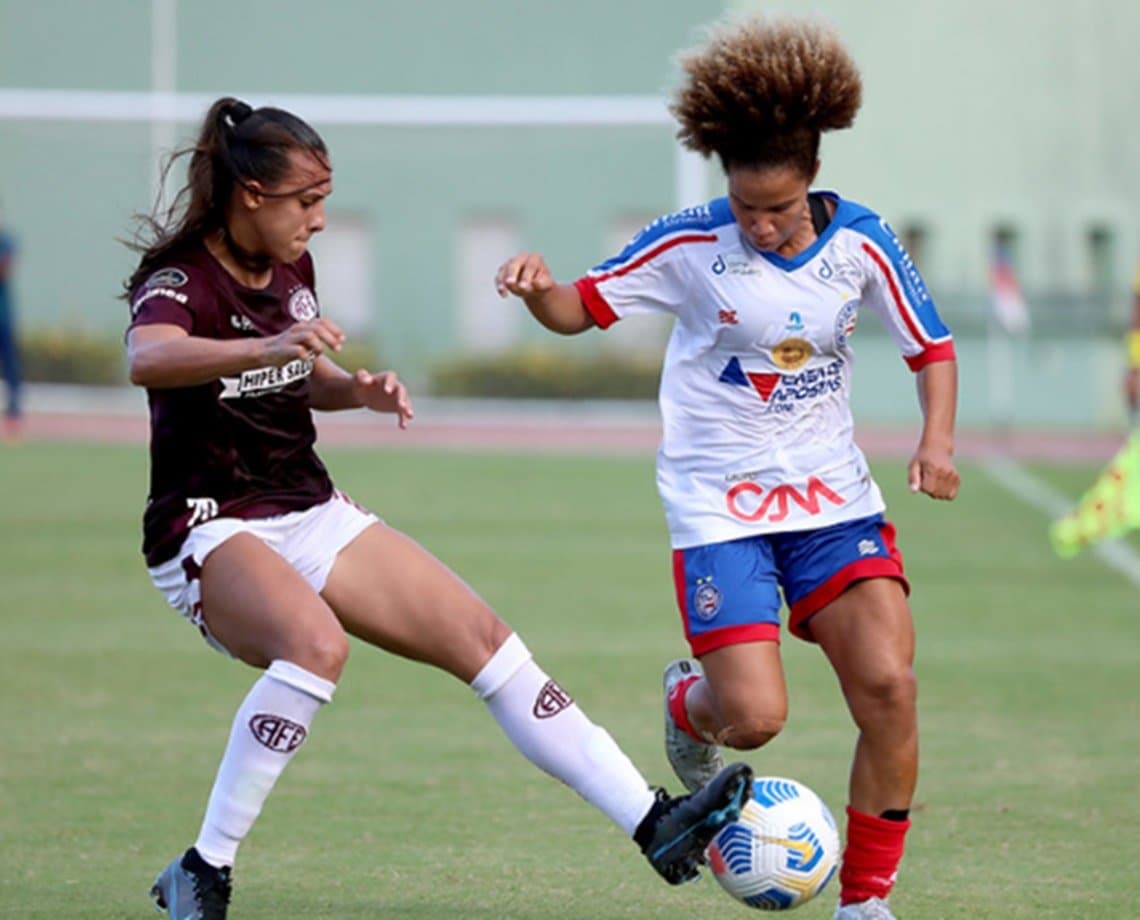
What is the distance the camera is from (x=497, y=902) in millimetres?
5352

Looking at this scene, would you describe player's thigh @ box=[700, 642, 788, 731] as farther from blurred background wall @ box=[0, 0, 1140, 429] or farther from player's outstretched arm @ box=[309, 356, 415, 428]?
blurred background wall @ box=[0, 0, 1140, 429]

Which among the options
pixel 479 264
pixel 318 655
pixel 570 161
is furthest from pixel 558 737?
pixel 479 264

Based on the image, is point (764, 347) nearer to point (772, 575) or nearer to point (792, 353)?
point (792, 353)

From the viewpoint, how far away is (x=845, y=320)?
534 cm

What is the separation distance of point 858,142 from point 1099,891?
29640 millimetres

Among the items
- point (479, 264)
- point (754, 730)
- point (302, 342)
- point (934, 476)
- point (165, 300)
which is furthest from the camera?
point (479, 264)

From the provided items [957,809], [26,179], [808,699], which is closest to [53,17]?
[26,179]

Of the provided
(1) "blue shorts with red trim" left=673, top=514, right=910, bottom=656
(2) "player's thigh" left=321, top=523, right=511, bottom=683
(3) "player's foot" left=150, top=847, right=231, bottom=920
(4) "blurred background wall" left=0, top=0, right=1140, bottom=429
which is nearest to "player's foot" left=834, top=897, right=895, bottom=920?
(1) "blue shorts with red trim" left=673, top=514, right=910, bottom=656

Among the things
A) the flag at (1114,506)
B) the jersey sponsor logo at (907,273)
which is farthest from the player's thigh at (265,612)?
the flag at (1114,506)

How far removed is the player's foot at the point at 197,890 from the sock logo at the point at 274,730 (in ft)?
1.06

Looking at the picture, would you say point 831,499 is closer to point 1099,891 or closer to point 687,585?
point 687,585

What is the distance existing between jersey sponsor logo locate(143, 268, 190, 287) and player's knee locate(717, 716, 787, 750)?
1.82m

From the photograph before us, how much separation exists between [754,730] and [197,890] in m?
1.47

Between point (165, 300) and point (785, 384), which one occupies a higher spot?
point (165, 300)
